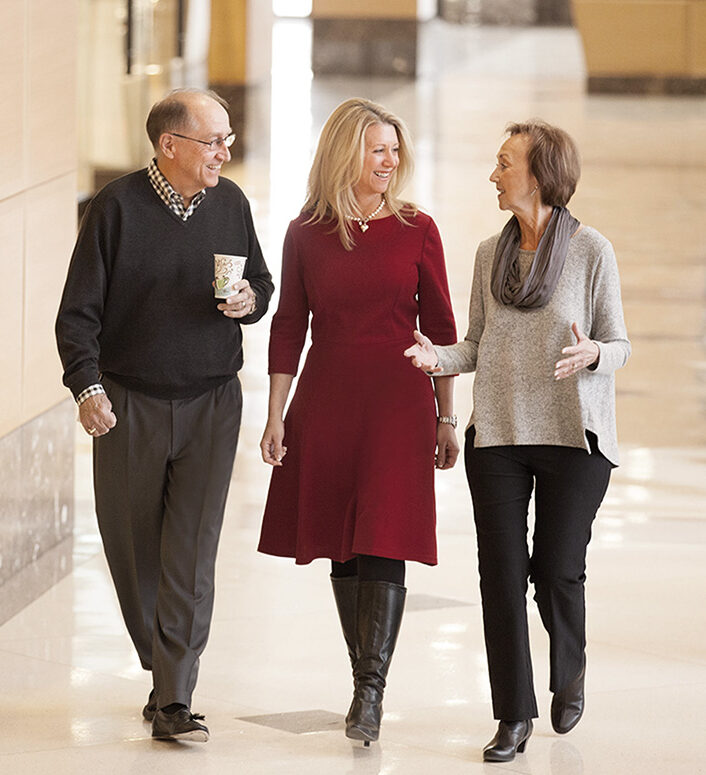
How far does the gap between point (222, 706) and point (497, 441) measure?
122 cm

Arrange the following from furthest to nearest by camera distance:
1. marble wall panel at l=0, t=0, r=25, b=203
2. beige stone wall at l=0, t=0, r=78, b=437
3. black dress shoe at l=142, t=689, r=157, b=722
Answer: beige stone wall at l=0, t=0, r=78, b=437 → marble wall panel at l=0, t=0, r=25, b=203 → black dress shoe at l=142, t=689, r=157, b=722

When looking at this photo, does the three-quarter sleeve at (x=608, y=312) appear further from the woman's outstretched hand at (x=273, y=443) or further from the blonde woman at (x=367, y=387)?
the woman's outstretched hand at (x=273, y=443)

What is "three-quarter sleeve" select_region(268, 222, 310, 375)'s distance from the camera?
4.55 metres

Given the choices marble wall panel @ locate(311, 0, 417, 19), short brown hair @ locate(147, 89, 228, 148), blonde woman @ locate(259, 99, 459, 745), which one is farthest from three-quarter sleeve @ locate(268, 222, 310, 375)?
marble wall panel @ locate(311, 0, 417, 19)

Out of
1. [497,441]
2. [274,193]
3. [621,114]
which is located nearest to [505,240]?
[497,441]

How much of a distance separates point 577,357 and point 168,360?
109cm

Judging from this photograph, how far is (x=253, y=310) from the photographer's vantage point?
14.4 feet

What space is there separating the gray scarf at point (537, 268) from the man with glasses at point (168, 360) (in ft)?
2.17

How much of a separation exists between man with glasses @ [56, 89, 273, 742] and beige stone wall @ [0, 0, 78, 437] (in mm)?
1342

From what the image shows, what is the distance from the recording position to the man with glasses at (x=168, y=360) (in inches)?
168

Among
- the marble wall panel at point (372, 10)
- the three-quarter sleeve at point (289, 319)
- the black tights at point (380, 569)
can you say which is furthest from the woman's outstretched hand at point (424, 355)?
the marble wall panel at point (372, 10)

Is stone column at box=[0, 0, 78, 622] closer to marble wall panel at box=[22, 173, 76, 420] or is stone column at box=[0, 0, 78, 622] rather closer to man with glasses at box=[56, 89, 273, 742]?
marble wall panel at box=[22, 173, 76, 420]

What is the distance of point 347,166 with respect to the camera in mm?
4391

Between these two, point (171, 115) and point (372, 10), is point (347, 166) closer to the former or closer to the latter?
point (171, 115)
